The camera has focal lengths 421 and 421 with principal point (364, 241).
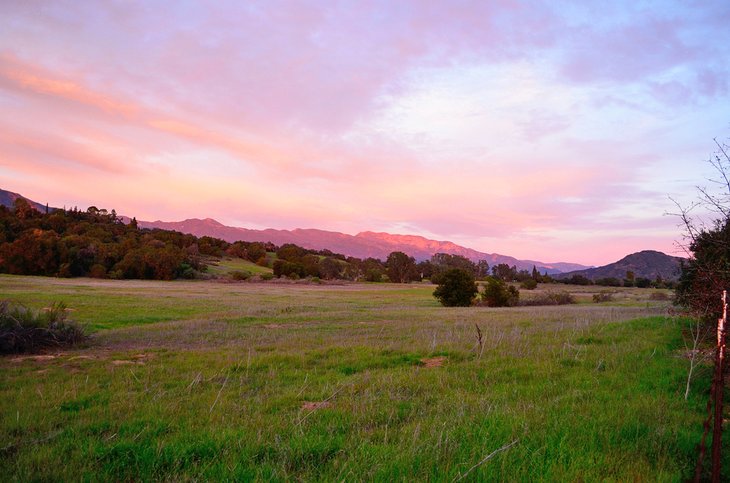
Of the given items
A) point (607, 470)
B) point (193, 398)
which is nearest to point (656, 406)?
point (607, 470)

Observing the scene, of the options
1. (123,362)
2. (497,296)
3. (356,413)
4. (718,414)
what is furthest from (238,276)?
(718,414)

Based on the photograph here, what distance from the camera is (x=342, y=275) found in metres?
113

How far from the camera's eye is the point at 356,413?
6047 mm

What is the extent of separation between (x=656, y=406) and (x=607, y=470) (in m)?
2.73

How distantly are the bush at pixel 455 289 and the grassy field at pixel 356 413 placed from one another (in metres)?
34.0

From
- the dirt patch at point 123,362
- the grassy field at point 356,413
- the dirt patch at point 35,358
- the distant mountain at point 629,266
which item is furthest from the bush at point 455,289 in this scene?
the distant mountain at point 629,266

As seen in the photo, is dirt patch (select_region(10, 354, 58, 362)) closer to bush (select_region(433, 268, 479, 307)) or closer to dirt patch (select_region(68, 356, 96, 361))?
dirt patch (select_region(68, 356, 96, 361))

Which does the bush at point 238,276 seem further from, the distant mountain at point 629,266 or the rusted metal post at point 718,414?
the distant mountain at point 629,266

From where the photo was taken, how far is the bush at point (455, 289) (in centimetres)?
4606

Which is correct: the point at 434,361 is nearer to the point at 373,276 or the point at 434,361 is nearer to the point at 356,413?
the point at 356,413

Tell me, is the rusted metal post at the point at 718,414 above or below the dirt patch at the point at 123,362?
above

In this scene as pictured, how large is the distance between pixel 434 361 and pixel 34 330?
38.2 ft

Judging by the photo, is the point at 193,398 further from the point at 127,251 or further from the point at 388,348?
the point at 127,251

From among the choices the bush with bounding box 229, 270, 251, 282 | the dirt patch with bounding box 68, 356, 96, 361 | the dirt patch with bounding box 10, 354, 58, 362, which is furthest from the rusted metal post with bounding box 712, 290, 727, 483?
the bush with bounding box 229, 270, 251, 282
